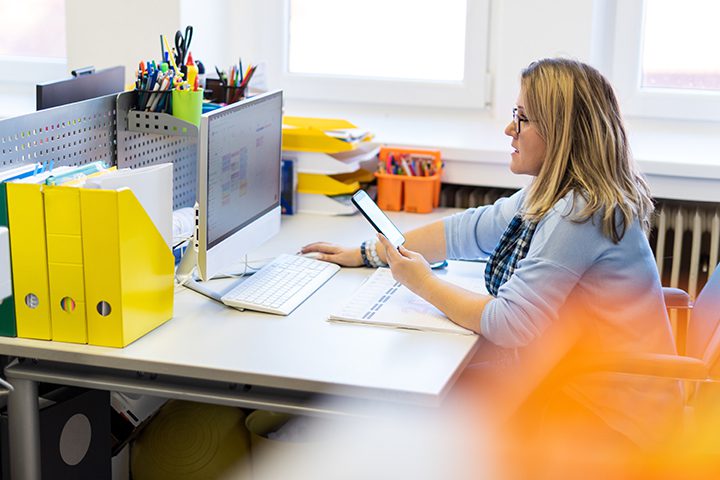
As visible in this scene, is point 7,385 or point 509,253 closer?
point 7,385

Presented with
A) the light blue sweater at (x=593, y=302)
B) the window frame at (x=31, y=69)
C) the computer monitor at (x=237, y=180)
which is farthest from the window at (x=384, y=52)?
the light blue sweater at (x=593, y=302)

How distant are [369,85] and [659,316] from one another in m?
1.56

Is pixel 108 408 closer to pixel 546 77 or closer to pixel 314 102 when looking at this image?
pixel 546 77

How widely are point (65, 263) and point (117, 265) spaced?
10cm

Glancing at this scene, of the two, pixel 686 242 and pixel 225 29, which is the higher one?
pixel 225 29

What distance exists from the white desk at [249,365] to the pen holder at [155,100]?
0.51 metres

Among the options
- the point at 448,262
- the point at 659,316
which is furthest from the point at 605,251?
the point at 448,262

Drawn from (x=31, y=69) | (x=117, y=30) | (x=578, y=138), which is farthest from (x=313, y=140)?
(x=31, y=69)

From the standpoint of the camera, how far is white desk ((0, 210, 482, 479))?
1.57 meters

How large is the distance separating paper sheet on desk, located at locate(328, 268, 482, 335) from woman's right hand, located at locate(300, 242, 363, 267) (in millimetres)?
146

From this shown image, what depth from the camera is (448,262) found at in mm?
2277

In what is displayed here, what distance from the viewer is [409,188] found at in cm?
271

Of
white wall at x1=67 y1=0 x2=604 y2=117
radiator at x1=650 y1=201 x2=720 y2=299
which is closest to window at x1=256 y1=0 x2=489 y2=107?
white wall at x1=67 y1=0 x2=604 y2=117

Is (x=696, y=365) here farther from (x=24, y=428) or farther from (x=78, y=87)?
(x=78, y=87)
